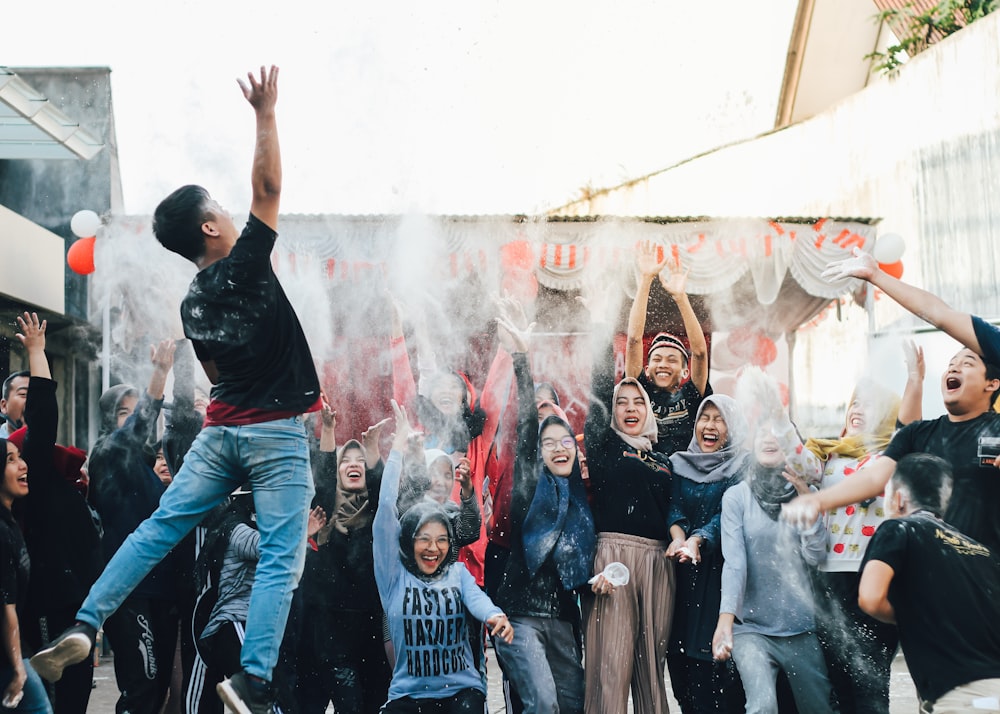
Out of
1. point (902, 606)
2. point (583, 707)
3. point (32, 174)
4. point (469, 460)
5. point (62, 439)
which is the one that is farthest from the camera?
point (62, 439)

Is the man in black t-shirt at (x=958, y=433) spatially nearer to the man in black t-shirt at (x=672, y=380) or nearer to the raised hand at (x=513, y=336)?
the man in black t-shirt at (x=672, y=380)

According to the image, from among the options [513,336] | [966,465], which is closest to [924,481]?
[966,465]

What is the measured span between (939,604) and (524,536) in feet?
6.71

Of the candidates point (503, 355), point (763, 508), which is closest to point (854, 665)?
point (763, 508)

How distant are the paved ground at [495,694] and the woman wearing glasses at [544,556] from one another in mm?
1813

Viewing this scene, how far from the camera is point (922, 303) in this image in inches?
171

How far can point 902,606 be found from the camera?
3676 millimetres

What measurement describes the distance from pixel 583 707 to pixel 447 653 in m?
0.73

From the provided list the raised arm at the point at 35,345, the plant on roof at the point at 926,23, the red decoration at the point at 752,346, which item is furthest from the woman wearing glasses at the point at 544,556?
the plant on roof at the point at 926,23

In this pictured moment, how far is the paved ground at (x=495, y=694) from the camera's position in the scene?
6508 millimetres

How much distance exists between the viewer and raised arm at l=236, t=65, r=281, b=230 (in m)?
3.57

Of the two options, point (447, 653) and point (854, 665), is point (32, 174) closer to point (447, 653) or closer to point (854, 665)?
point (447, 653)

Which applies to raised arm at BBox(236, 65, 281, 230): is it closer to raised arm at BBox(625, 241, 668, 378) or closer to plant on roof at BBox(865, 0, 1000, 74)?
raised arm at BBox(625, 241, 668, 378)

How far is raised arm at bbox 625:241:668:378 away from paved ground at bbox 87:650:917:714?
8.38 ft
